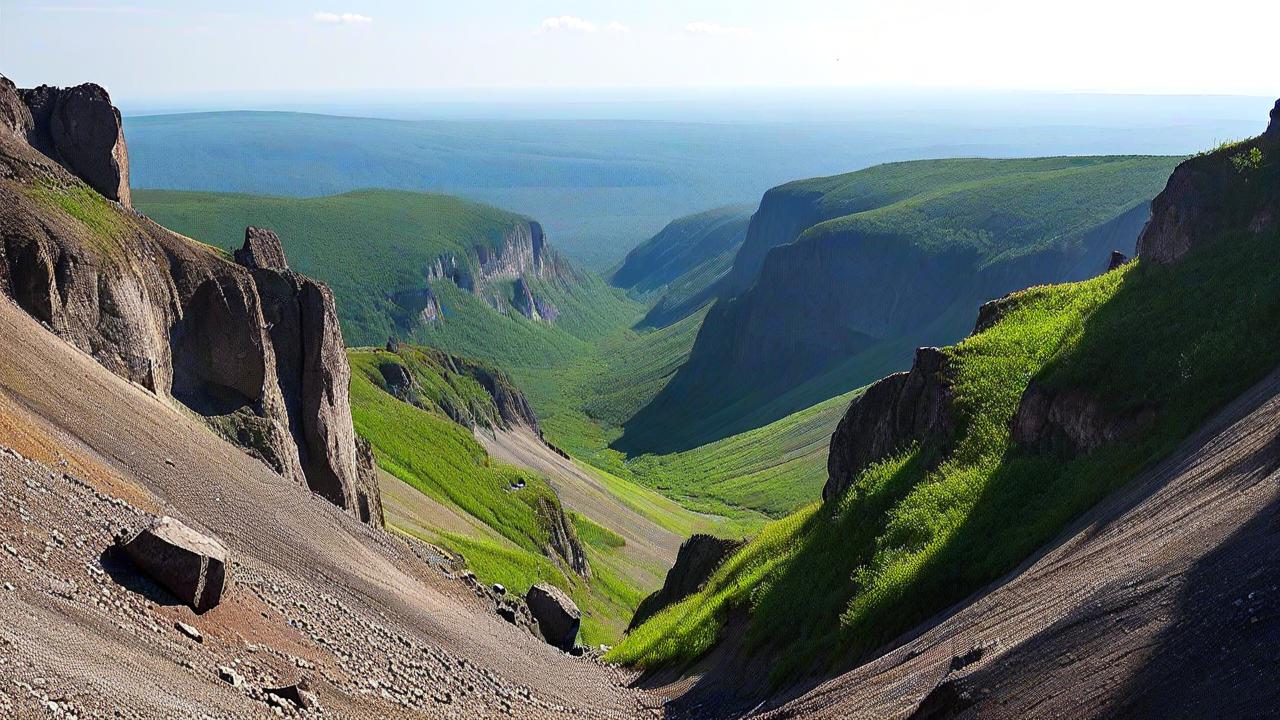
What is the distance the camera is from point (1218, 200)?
108 ft

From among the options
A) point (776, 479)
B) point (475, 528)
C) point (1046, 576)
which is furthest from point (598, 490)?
point (1046, 576)

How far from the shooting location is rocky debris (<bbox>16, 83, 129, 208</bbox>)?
46531 mm

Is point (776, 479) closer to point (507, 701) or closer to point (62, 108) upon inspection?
point (62, 108)

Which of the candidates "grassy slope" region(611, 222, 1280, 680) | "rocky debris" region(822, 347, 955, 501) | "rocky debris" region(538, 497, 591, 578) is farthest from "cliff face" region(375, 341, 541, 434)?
"grassy slope" region(611, 222, 1280, 680)

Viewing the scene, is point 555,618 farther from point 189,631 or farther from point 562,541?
point 562,541

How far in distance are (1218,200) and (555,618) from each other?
2802 cm

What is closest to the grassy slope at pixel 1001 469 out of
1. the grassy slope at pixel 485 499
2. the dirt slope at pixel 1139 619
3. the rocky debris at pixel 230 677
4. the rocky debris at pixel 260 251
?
the dirt slope at pixel 1139 619

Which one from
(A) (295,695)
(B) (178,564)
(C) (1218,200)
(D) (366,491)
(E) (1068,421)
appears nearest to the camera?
(A) (295,695)

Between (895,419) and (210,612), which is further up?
(895,419)

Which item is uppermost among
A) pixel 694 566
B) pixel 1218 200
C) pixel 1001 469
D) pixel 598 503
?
pixel 1218 200

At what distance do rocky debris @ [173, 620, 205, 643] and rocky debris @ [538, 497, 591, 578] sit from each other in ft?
199

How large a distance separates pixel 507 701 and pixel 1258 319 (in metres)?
19.6

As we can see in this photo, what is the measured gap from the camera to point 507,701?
2792cm

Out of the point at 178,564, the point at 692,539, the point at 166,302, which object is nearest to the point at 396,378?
the point at 692,539
